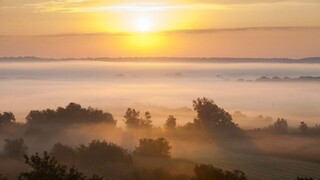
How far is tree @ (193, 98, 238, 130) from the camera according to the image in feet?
432

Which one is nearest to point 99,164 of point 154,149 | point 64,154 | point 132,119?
point 64,154

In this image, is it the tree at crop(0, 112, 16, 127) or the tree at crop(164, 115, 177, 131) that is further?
the tree at crop(164, 115, 177, 131)

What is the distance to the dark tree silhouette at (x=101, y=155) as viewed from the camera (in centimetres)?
7150

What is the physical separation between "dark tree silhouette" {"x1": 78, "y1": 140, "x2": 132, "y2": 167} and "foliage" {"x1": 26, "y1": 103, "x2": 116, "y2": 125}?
157 feet

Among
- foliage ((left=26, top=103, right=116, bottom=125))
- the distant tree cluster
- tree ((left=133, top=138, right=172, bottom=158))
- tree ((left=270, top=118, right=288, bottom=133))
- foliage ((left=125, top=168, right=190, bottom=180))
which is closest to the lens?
foliage ((left=125, top=168, right=190, bottom=180))

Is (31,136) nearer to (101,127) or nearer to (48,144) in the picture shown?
(48,144)

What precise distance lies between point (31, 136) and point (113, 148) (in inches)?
1617

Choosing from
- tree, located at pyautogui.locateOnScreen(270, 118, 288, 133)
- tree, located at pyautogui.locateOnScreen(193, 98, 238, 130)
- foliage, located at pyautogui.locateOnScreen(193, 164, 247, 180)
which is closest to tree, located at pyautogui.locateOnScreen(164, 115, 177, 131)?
tree, located at pyautogui.locateOnScreen(193, 98, 238, 130)

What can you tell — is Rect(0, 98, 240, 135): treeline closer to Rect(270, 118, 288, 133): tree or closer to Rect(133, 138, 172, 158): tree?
Rect(270, 118, 288, 133): tree

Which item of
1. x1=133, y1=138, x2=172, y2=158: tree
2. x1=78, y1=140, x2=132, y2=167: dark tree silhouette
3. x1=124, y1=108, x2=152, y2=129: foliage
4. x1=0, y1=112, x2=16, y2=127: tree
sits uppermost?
x1=124, y1=108, x2=152, y2=129: foliage

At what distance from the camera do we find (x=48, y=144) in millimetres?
105938

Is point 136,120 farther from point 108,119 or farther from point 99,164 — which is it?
point 99,164

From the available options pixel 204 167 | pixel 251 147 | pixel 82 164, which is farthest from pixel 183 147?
pixel 204 167

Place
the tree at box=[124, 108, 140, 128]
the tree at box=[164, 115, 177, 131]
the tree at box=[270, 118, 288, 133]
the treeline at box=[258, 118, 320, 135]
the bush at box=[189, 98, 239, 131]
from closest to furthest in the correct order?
1. the tree at box=[164, 115, 177, 131]
2. the bush at box=[189, 98, 239, 131]
3. the tree at box=[124, 108, 140, 128]
4. the treeline at box=[258, 118, 320, 135]
5. the tree at box=[270, 118, 288, 133]
